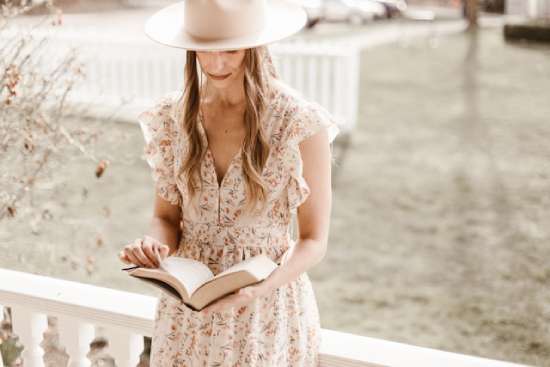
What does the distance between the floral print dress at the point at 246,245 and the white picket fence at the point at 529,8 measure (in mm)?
16852

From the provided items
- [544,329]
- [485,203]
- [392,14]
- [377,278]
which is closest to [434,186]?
[485,203]

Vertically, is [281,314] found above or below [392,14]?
above

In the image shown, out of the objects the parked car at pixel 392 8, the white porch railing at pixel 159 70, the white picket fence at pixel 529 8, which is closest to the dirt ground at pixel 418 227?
the white porch railing at pixel 159 70

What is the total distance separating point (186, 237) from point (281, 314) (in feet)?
0.91

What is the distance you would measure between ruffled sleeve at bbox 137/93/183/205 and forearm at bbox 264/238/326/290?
0.32 meters

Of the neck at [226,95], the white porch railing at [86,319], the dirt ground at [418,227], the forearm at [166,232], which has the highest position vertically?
the neck at [226,95]

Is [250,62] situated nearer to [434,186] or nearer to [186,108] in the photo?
[186,108]

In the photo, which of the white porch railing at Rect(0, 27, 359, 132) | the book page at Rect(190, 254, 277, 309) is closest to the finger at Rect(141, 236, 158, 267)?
the book page at Rect(190, 254, 277, 309)

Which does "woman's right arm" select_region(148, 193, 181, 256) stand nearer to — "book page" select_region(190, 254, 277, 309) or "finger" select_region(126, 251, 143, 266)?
"finger" select_region(126, 251, 143, 266)

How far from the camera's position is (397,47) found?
13.7 meters

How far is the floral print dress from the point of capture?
1586mm

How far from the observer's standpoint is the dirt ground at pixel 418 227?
4012 millimetres

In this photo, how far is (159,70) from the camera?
7859 millimetres

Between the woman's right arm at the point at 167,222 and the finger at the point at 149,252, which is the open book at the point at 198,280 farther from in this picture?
the woman's right arm at the point at 167,222
